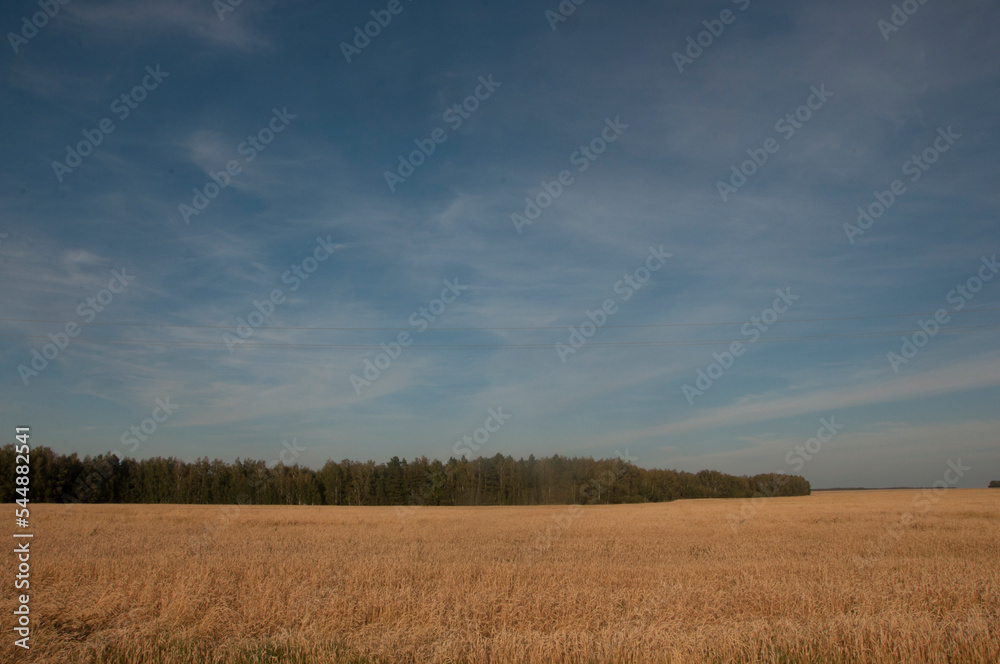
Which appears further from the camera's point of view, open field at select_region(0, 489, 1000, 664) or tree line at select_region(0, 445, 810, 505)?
tree line at select_region(0, 445, 810, 505)

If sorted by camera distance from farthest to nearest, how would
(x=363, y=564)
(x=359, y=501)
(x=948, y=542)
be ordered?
(x=359, y=501)
(x=948, y=542)
(x=363, y=564)

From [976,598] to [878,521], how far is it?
30.8 metres

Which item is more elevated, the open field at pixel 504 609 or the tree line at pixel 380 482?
the open field at pixel 504 609

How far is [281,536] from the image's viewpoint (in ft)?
102

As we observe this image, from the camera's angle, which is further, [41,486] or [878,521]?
[41,486]

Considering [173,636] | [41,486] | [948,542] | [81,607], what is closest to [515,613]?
[173,636]

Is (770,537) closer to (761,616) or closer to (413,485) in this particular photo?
(761,616)

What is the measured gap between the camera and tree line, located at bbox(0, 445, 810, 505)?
100250 millimetres

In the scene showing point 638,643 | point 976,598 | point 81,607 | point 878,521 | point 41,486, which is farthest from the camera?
point 41,486

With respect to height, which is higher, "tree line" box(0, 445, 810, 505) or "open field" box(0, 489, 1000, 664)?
"open field" box(0, 489, 1000, 664)

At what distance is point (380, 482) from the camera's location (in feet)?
353

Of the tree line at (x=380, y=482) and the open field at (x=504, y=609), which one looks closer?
the open field at (x=504, y=609)

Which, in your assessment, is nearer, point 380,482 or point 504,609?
point 504,609

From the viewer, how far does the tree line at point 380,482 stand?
329 feet
